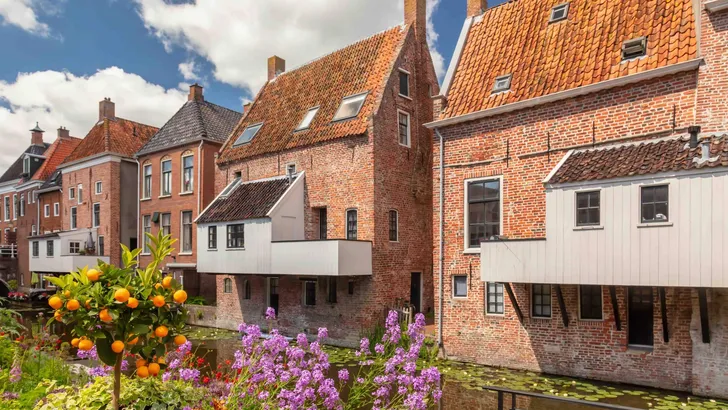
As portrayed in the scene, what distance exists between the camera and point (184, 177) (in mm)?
26141

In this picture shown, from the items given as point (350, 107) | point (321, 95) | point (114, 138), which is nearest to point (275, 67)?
point (321, 95)

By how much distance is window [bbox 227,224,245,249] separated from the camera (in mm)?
19172

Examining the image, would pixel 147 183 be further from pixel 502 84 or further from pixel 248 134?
pixel 502 84

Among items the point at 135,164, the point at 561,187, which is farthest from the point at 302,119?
the point at 135,164

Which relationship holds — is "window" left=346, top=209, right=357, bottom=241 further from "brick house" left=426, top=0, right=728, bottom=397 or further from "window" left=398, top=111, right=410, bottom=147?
"brick house" left=426, top=0, right=728, bottom=397

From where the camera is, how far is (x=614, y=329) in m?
12.1

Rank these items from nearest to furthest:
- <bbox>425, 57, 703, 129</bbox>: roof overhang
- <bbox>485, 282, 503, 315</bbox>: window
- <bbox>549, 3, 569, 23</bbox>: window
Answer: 1. <bbox>425, 57, 703, 129</bbox>: roof overhang
2. <bbox>485, 282, 503, 315</bbox>: window
3. <bbox>549, 3, 569, 23</bbox>: window

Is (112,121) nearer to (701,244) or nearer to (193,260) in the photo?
(193,260)

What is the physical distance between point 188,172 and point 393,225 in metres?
12.9

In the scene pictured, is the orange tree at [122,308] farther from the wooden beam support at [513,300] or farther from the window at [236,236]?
the window at [236,236]

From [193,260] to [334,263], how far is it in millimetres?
11644

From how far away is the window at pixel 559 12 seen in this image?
49.5 feet

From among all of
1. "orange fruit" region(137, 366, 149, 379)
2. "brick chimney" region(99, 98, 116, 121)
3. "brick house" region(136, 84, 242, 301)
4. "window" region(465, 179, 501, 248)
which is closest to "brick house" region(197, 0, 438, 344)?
"window" region(465, 179, 501, 248)

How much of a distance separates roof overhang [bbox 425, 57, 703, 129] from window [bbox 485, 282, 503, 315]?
16.0 feet
